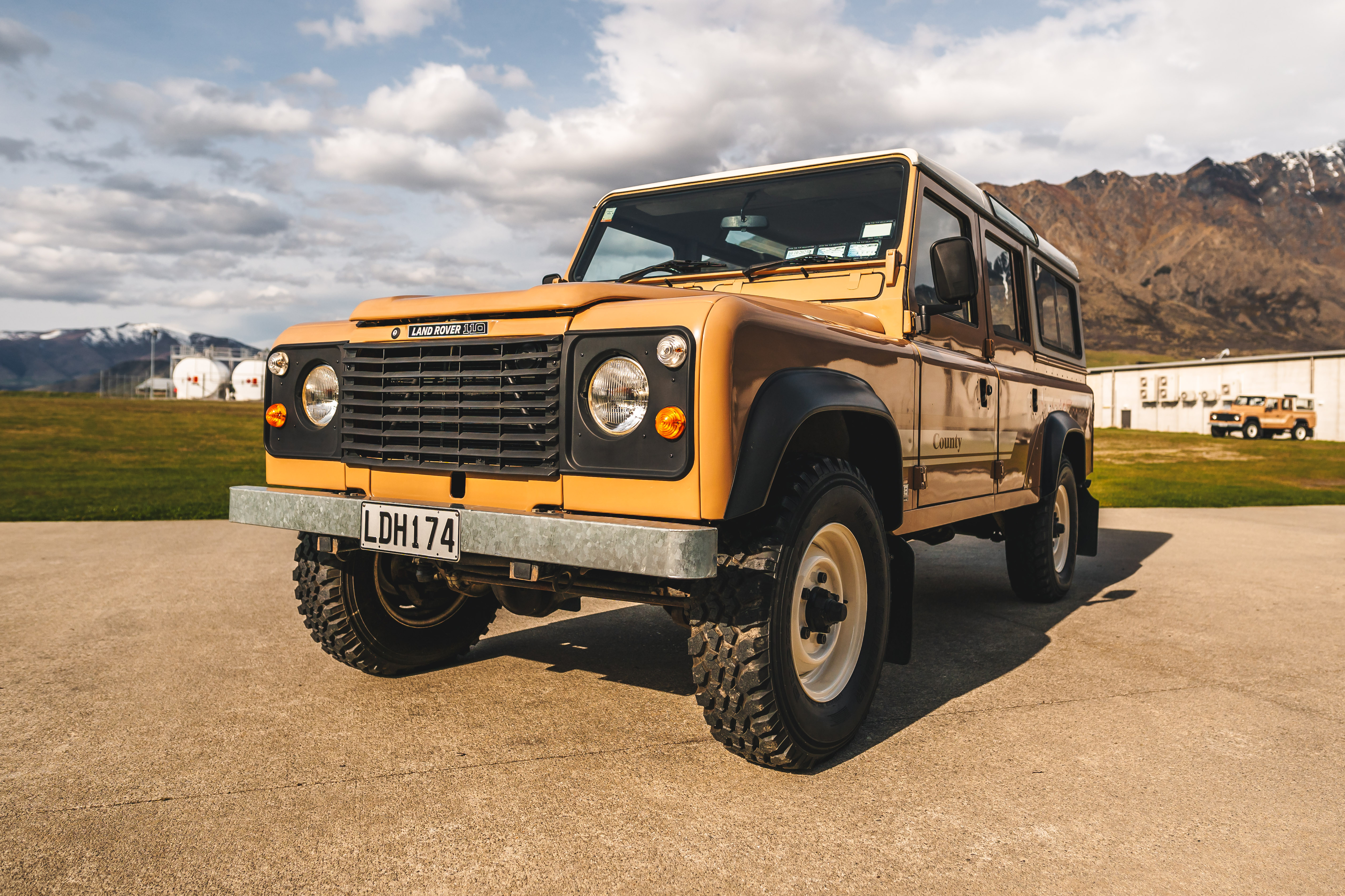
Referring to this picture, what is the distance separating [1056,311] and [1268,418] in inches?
1597

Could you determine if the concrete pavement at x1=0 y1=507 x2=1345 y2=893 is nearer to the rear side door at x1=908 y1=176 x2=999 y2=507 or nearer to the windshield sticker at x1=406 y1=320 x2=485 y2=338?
the rear side door at x1=908 y1=176 x2=999 y2=507

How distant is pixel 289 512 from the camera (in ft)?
10.8

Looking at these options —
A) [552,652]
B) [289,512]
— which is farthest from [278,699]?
[552,652]

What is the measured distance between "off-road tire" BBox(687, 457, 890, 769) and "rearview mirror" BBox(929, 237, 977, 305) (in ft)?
3.78

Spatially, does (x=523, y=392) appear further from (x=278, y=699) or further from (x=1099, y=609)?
(x=1099, y=609)

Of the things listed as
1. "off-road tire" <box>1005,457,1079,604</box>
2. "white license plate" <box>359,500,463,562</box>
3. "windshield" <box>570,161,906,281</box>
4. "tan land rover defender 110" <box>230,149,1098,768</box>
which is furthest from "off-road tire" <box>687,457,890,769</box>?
"off-road tire" <box>1005,457,1079,604</box>

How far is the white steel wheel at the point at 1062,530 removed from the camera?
6.40 metres

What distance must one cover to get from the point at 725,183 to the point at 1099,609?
3.72 m

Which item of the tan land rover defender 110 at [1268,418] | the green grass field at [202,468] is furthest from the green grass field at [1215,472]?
the tan land rover defender 110 at [1268,418]

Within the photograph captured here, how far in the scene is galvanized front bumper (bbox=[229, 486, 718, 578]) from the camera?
2518 millimetres

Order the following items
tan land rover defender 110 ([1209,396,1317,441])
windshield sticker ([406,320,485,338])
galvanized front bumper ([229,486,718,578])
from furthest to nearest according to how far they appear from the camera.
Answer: tan land rover defender 110 ([1209,396,1317,441]), windshield sticker ([406,320,485,338]), galvanized front bumper ([229,486,718,578])

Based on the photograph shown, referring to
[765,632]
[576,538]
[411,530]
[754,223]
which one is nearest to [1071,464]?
[754,223]

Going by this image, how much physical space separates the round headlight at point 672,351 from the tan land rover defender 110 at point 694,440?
0.04ft

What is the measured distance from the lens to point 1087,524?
687 centimetres
